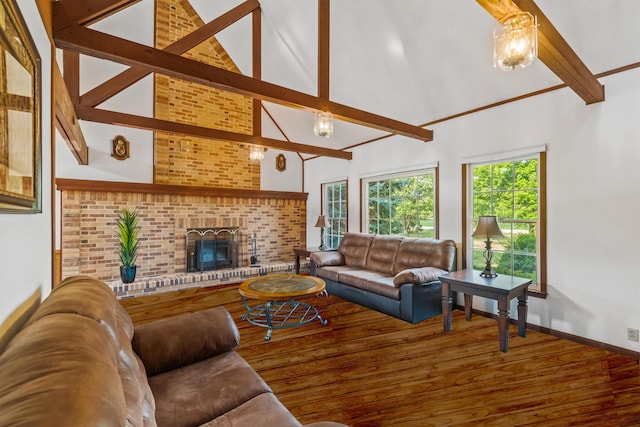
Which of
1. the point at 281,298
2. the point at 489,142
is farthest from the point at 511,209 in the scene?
the point at 281,298

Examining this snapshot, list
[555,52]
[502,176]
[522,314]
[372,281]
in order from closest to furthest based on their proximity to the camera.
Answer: [555,52]
[522,314]
[502,176]
[372,281]

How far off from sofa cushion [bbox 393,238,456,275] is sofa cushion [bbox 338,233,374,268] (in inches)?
23.9

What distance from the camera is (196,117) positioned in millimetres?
5582

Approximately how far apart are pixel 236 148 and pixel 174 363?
4928 mm

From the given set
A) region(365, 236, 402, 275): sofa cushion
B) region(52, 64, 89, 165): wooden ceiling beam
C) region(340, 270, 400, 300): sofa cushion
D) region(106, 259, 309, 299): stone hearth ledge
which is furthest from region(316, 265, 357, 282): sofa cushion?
region(52, 64, 89, 165): wooden ceiling beam

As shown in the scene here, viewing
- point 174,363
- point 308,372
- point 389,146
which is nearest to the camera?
point 174,363

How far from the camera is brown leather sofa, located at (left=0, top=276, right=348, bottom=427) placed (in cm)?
60

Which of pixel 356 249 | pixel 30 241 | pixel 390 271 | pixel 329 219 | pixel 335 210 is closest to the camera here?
pixel 30 241

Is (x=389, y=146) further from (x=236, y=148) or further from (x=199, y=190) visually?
(x=199, y=190)

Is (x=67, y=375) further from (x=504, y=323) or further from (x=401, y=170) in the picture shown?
A: (x=401, y=170)

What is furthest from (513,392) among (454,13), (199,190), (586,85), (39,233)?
(199,190)

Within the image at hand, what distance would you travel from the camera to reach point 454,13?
119 inches

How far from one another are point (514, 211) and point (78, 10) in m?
4.27

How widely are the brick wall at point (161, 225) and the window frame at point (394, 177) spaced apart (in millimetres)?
1830
